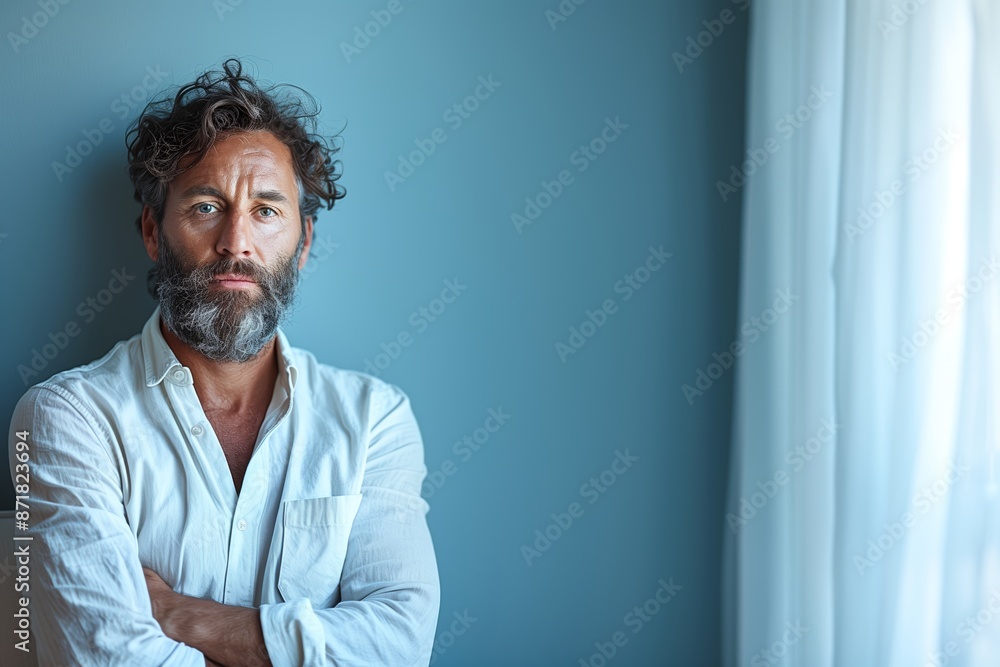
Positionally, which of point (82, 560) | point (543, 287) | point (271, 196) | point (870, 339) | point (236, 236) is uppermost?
point (870, 339)

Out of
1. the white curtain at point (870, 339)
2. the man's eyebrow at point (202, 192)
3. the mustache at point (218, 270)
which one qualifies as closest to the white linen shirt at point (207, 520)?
the mustache at point (218, 270)

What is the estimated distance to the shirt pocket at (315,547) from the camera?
154 cm

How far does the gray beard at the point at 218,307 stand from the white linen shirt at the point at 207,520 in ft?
0.21

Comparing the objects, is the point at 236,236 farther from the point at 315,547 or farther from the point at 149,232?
the point at 315,547

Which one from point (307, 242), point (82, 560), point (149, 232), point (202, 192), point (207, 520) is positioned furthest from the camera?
point (307, 242)

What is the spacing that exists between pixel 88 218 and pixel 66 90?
10.8 inches

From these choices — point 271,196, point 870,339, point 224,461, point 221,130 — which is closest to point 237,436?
point 224,461

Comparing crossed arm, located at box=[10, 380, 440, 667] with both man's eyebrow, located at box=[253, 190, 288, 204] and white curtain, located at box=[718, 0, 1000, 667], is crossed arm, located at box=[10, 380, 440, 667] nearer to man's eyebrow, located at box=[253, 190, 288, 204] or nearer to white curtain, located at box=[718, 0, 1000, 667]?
man's eyebrow, located at box=[253, 190, 288, 204]

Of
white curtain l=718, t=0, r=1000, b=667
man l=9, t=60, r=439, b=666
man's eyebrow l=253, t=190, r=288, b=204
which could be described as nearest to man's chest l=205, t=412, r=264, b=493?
man l=9, t=60, r=439, b=666

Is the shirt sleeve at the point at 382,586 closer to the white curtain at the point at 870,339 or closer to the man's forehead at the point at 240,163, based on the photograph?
the man's forehead at the point at 240,163

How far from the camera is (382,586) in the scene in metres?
1.52

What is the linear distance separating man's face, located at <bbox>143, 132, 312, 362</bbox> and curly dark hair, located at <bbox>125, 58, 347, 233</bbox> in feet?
0.10

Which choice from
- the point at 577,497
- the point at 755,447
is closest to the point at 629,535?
the point at 577,497

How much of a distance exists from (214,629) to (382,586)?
0.29 metres
